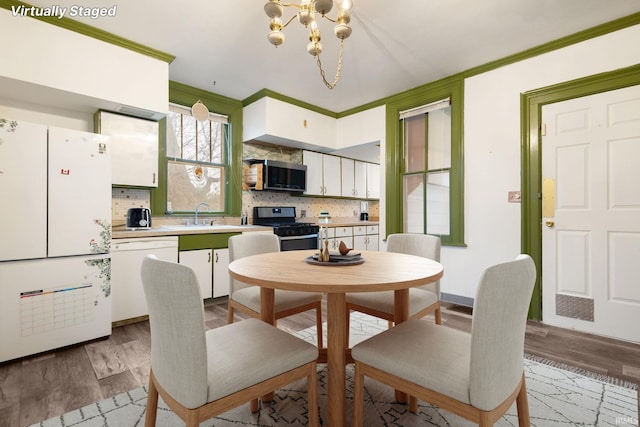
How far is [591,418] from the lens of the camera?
A: 4.98 feet

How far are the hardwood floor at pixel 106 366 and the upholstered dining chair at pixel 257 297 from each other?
0.69 meters

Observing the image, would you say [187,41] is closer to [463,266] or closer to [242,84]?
[242,84]

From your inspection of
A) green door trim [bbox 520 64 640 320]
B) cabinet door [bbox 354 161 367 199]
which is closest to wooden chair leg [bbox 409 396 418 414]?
green door trim [bbox 520 64 640 320]

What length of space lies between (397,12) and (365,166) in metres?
3.59

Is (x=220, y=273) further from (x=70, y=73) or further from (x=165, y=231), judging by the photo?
(x=70, y=73)

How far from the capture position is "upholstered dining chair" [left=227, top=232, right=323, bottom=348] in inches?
74.3

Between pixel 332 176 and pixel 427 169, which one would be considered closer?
pixel 427 169

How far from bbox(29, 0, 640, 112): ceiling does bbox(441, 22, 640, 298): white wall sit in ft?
0.72

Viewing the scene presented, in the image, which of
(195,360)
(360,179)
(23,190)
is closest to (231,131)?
(23,190)

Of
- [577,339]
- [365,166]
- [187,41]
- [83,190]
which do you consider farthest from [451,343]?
[365,166]

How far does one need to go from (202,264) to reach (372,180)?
3.83 metres

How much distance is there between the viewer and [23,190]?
82.8 inches

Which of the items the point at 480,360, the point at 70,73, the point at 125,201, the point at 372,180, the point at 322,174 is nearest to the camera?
the point at 480,360

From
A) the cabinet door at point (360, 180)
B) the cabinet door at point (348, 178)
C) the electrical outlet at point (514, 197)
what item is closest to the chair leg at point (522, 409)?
the electrical outlet at point (514, 197)
